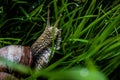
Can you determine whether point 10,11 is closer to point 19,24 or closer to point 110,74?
point 19,24

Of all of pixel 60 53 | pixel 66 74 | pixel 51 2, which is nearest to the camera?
pixel 66 74

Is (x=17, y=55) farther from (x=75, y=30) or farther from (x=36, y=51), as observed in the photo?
(x=75, y=30)

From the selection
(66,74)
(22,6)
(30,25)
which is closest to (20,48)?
(30,25)
